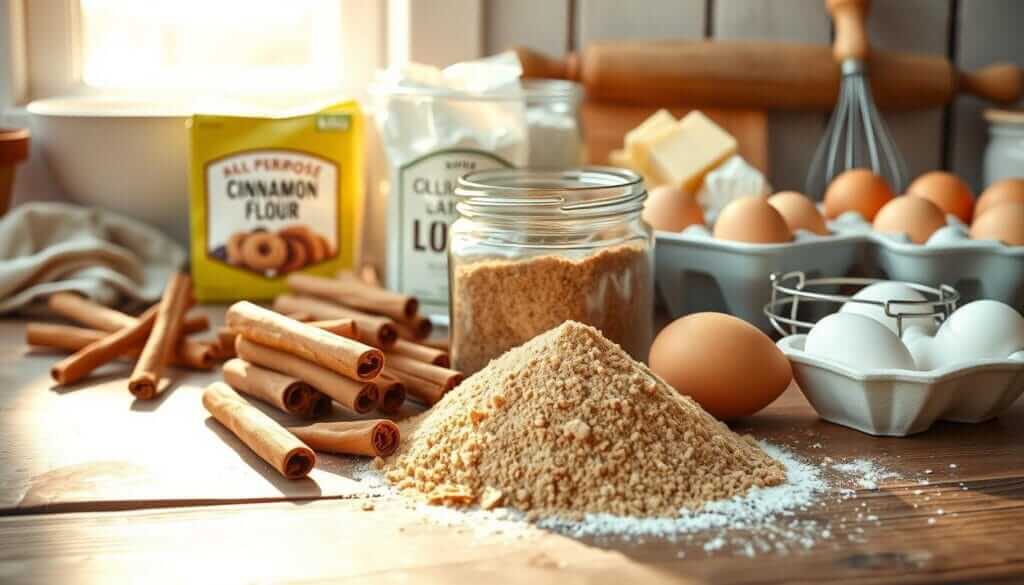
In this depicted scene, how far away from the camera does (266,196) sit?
1480 millimetres

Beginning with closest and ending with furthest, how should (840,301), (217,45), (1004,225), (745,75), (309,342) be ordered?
(309,342) → (840,301) → (1004,225) → (745,75) → (217,45)

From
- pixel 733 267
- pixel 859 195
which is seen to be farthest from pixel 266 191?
pixel 859 195

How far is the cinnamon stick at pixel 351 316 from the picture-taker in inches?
45.1

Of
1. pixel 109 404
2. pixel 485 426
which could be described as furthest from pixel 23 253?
pixel 485 426

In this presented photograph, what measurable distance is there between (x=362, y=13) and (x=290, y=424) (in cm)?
77

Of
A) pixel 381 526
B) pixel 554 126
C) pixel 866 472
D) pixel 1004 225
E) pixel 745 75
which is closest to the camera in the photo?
pixel 381 526

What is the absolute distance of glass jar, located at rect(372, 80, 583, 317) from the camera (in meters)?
1.36

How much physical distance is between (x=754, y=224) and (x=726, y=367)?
28 cm

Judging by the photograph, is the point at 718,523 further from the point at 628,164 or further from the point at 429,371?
the point at 628,164

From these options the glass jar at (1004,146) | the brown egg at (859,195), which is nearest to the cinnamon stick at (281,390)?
the brown egg at (859,195)

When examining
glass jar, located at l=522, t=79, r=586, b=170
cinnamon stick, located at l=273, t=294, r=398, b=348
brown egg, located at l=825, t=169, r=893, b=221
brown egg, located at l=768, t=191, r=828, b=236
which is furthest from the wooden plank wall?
cinnamon stick, located at l=273, t=294, r=398, b=348

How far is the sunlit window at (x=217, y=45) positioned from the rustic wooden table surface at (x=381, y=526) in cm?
74

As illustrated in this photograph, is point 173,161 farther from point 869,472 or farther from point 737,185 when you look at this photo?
point 869,472

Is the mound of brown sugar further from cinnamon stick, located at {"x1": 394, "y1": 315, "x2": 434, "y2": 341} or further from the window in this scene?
the window
